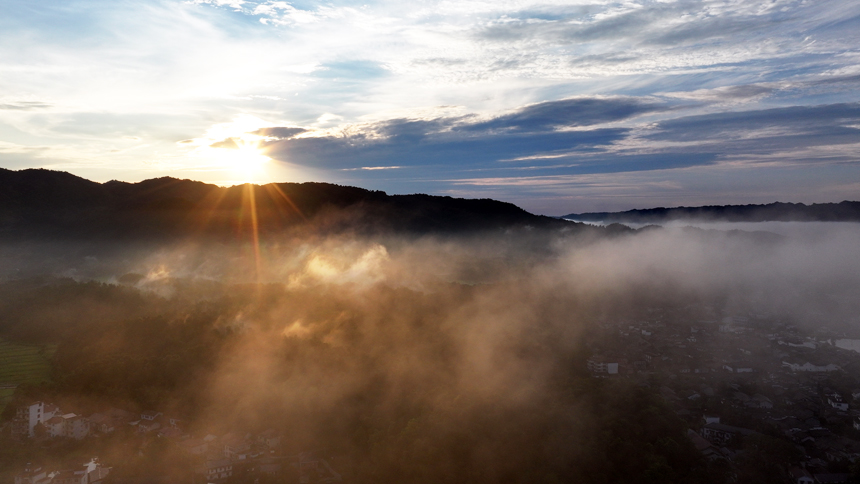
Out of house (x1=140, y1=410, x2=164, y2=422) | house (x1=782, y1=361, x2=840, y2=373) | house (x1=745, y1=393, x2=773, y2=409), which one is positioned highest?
house (x1=782, y1=361, x2=840, y2=373)

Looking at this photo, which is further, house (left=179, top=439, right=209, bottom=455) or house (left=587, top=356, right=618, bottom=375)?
house (left=587, top=356, right=618, bottom=375)

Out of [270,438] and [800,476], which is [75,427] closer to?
[270,438]

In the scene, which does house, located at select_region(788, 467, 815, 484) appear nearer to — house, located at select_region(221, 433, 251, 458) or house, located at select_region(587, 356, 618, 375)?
house, located at select_region(587, 356, 618, 375)

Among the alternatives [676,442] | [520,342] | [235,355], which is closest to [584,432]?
[676,442]

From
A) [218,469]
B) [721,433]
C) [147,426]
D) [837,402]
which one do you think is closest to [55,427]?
[147,426]


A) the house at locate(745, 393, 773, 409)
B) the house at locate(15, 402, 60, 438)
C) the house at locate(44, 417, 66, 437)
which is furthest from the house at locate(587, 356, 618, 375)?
the house at locate(15, 402, 60, 438)

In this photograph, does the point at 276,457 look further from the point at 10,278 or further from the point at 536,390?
the point at 10,278

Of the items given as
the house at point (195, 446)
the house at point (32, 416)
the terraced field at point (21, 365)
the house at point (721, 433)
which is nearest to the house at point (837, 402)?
the house at point (721, 433)
